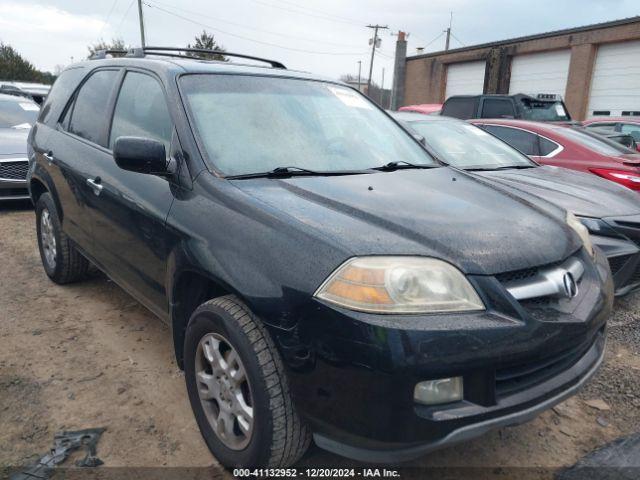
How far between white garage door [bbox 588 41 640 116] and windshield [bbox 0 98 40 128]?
19.1m

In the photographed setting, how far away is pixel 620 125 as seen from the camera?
1062 centimetres

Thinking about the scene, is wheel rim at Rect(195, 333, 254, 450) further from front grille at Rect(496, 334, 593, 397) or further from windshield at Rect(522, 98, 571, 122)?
windshield at Rect(522, 98, 571, 122)

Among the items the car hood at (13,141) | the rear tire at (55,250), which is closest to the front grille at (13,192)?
the car hood at (13,141)

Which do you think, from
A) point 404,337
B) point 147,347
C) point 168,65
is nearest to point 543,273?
point 404,337

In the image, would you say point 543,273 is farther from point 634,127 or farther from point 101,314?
point 634,127

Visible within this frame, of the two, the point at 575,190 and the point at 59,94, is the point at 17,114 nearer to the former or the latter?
the point at 59,94

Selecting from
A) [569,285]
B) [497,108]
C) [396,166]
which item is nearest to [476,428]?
[569,285]

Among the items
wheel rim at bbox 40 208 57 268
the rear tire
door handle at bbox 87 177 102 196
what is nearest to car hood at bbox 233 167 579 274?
door handle at bbox 87 177 102 196

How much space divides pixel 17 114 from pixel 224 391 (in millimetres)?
7957

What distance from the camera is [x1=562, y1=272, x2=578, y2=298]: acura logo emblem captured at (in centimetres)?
201

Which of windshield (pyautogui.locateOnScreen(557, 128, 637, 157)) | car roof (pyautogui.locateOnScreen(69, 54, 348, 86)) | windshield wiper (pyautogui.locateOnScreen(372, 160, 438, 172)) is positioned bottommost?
windshield wiper (pyautogui.locateOnScreen(372, 160, 438, 172))

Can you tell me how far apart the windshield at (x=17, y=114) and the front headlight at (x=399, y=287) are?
25.7ft

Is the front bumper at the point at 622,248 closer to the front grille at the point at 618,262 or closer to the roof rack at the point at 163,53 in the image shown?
the front grille at the point at 618,262

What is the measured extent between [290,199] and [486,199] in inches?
37.4
